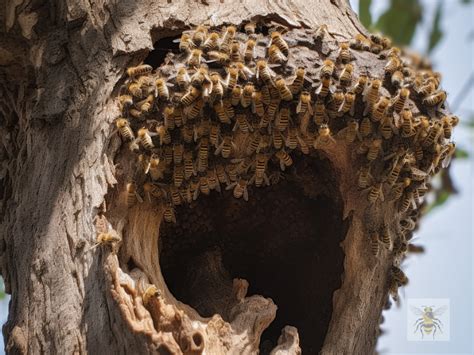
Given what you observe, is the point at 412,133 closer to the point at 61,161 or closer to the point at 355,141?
the point at 355,141

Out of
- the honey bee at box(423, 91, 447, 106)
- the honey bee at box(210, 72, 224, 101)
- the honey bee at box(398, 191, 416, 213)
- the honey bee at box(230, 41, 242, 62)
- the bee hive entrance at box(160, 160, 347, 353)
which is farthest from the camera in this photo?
the bee hive entrance at box(160, 160, 347, 353)

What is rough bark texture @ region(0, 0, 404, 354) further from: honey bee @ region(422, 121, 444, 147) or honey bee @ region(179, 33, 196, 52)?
honey bee @ region(422, 121, 444, 147)

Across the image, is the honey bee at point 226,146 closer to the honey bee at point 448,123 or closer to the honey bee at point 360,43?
the honey bee at point 360,43

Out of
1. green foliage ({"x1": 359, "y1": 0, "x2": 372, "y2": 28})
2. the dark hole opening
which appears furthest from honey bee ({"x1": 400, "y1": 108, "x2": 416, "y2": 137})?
green foliage ({"x1": 359, "y1": 0, "x2": 372, "y2": 28})

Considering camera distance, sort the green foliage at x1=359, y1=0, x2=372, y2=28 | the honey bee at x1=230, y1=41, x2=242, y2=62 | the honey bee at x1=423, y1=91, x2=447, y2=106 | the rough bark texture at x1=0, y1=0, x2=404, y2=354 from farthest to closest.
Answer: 1. the green foliage at x1=359, y1=0, x2=372, y2=28
2. the honey bee at x1=423, y1=91, x2=447, y2=106
3. the honey bee at x1=230, y1=41, x2=242, y2=62
4. the rough bark texture at x1=0, y1=0, x2=404, y2=354

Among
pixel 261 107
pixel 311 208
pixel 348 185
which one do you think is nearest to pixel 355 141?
pixel 348 185
